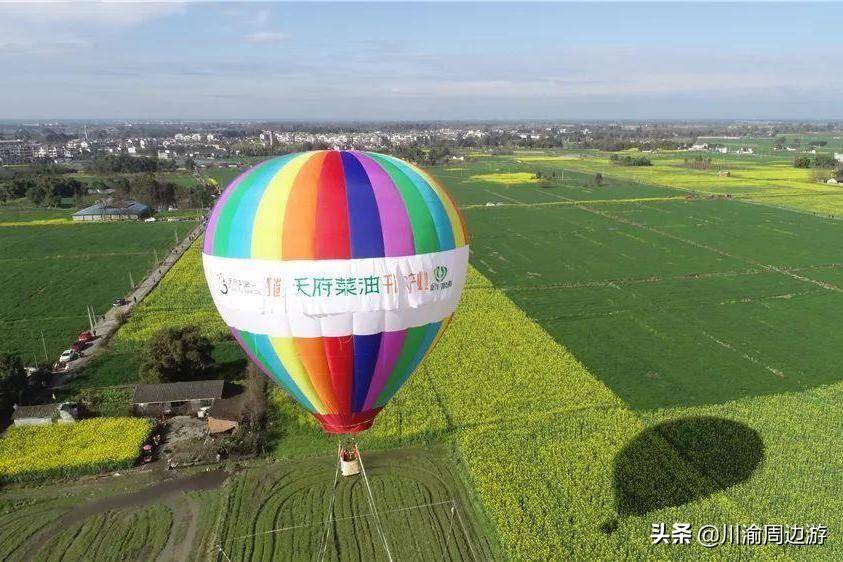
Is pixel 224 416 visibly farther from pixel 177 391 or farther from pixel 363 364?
pixel 363 364

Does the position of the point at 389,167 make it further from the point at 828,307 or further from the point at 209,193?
the point at 209,193

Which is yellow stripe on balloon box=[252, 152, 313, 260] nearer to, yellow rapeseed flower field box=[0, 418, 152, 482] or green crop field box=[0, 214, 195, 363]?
yellow rapeseed flower field box=[0, 418, 152, 482]

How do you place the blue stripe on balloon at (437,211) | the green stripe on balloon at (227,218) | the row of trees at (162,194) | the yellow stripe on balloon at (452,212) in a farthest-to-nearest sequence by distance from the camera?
1. the row of trees at (162,194)
2. the yellow stripe on balloon at (452,212)
3. the blue stripe on balloon at (437,211)
4. the green stripe on balloon at (227,218)

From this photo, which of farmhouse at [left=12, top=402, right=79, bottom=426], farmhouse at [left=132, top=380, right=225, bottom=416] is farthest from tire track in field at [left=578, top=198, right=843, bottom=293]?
farmhouse at [left=12, top=402, right=79, bottom=426]

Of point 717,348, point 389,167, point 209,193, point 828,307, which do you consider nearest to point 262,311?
point 389,167

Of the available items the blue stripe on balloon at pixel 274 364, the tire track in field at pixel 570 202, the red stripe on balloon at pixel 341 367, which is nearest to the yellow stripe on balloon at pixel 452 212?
the red stripe on balloon at pixel 341 367

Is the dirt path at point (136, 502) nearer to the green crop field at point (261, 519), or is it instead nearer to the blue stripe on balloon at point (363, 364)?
the green crop field at point (261, 519)

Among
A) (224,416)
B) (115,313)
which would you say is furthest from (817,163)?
(224,416)
